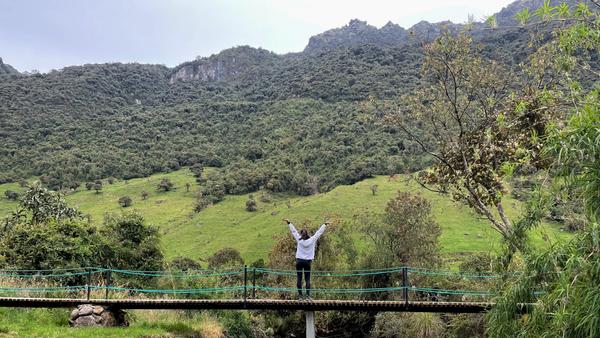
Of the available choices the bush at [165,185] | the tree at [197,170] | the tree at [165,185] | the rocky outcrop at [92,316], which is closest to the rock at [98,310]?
the rocky outcrop at [92,316]

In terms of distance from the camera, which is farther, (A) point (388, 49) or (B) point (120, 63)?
(B) point (120, 63)

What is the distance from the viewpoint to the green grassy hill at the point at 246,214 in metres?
53.7

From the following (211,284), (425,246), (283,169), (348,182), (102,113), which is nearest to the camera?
(211,284)

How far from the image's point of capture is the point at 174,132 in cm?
13375

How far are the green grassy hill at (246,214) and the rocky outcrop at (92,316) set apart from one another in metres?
29.2

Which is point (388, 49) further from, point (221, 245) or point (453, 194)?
point (453, 194)

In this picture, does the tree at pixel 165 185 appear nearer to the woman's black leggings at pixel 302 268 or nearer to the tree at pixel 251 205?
the tree at pixel 251 205

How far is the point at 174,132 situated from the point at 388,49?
2483 inches

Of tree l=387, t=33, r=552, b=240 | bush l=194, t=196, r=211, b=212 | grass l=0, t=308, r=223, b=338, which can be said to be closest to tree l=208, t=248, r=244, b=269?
bush l=194, t=196, r=211, b=212

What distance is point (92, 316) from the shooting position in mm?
13086

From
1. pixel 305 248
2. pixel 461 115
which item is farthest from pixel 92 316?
pixel 461 115

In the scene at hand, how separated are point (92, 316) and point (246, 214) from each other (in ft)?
195

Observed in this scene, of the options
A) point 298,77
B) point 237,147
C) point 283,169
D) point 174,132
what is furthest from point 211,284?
point 298,77

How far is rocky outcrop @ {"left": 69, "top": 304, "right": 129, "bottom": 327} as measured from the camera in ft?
42.5
